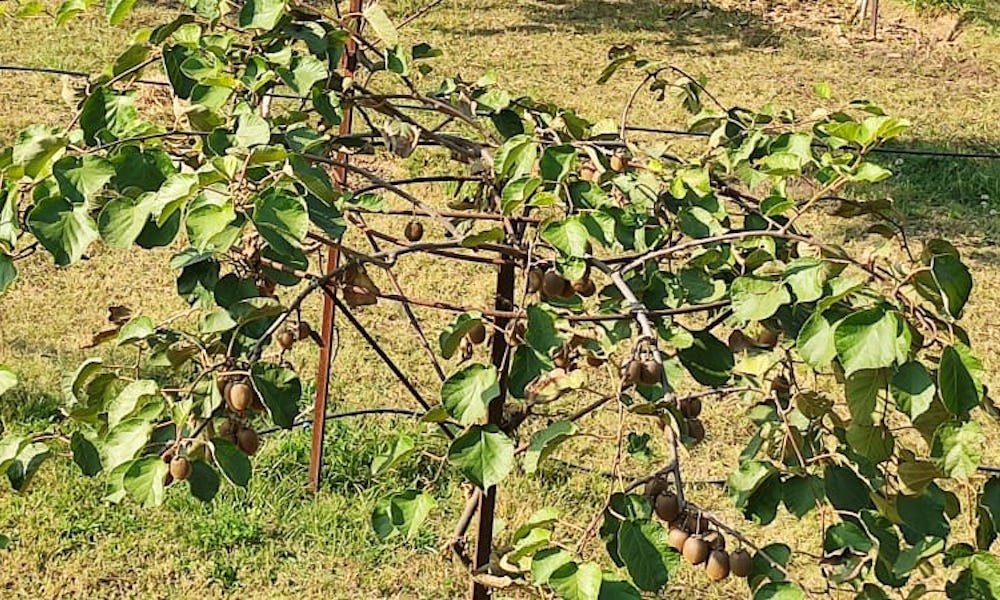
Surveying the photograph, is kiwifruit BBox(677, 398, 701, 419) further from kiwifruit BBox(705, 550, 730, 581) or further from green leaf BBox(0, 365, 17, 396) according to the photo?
green leaf BBox(0, 365, 17, 396)

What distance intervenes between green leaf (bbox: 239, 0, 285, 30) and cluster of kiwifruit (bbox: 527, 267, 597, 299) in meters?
0.44

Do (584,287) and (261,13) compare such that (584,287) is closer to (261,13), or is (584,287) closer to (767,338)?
(767,338)

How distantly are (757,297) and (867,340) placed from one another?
7.2 inches

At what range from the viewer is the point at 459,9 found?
9750mm

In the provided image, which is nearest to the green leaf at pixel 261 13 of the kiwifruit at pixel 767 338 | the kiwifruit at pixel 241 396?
the kiwifruit at pixel 241 396

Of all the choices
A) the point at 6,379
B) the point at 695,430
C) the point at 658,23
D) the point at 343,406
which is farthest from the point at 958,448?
the point at 658,23

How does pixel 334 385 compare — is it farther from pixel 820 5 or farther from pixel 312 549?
pixel 820 5

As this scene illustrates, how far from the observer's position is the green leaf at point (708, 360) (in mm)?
1594

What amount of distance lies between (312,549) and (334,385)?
89 cm

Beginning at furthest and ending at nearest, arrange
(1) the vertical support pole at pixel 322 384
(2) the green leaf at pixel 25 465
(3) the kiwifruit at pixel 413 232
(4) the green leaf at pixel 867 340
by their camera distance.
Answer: (1) the vertical support pole at pixel 322 384 → (3) the kiwifruit at pixel 413 232 → (2) the green leaf at pixel 25 465 → (4) the green leaf at pixel 867 340

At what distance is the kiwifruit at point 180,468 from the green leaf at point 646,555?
45 cm

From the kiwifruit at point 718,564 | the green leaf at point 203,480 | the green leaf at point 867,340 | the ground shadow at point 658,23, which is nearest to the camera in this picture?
the green leaf at point 867,340

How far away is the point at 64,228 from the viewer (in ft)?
4.54

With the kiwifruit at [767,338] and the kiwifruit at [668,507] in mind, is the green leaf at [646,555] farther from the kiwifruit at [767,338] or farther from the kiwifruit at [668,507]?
the kiwifruit at [767,338]
